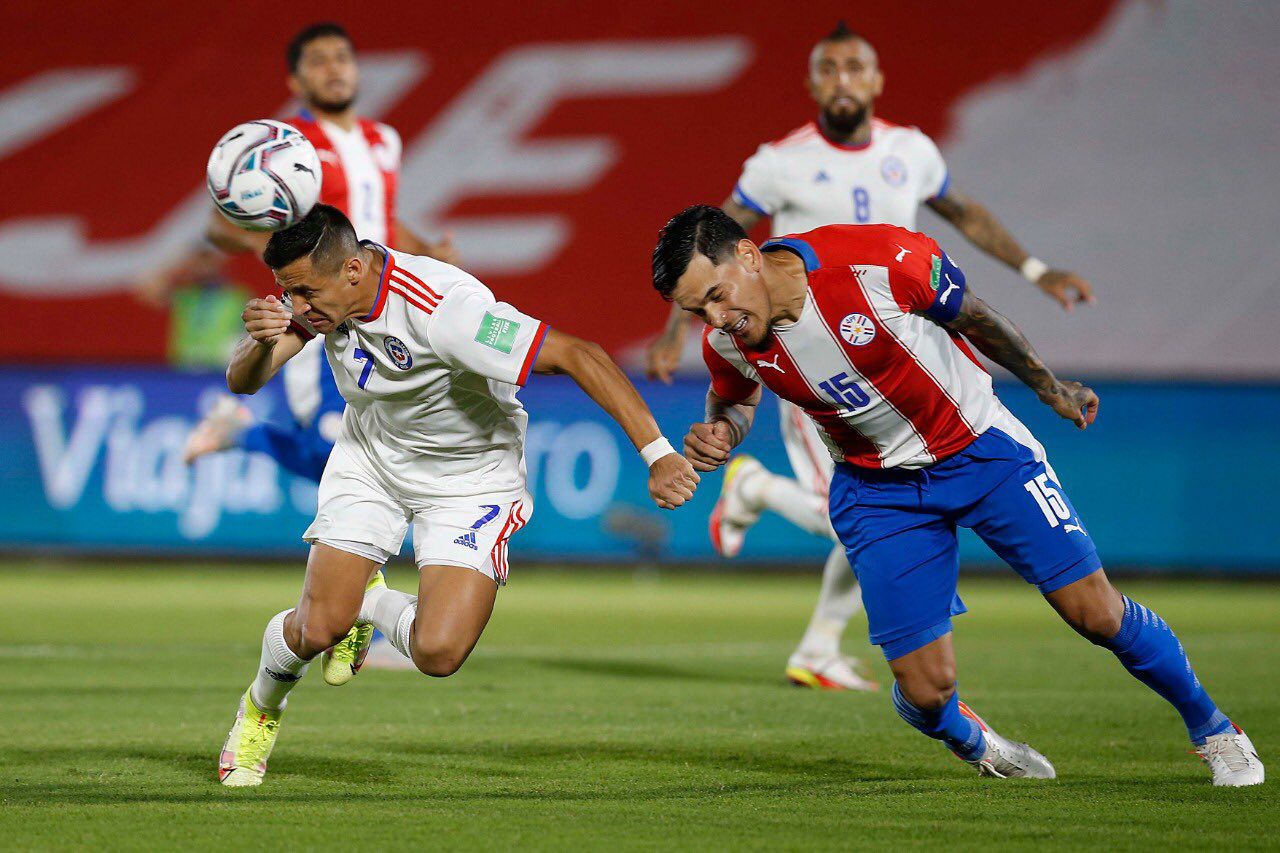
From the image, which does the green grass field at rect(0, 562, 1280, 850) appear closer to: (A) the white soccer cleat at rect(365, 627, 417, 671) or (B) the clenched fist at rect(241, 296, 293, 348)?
(A) the white soccer cleat at rect(365, 627, 417, 671)

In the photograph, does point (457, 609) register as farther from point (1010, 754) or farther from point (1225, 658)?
point (1225, 658)

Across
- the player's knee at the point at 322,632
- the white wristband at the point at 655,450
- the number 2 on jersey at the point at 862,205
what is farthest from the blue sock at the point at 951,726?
the number 2 on jersey at the point at 862,205

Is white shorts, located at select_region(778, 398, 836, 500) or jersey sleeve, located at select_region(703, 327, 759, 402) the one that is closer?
jersey sleeve, located at select_region(703, 327, 759, 402)

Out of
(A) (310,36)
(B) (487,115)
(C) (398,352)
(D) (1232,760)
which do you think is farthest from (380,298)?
(B) (487,115)

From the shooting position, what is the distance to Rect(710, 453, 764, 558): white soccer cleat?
30.9ft

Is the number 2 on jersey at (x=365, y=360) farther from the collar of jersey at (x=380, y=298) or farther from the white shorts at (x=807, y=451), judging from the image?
the white shorts at (x=807, y=451)

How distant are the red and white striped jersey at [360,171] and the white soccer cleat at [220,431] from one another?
1.27 metres

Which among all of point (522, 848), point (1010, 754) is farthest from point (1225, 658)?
point (522, 848)

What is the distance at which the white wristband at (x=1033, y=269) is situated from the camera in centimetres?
766

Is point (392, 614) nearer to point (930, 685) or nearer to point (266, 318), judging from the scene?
point (266, 318)

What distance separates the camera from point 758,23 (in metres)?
20.2

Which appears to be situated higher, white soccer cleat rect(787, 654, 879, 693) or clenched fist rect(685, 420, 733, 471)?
clenched fist rect(685, 420, 733, 471)

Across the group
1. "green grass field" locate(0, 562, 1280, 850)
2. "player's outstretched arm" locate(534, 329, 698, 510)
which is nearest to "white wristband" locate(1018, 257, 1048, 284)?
"green grass field" locate(0, 562, 1280, 850)

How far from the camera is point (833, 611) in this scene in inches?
327
